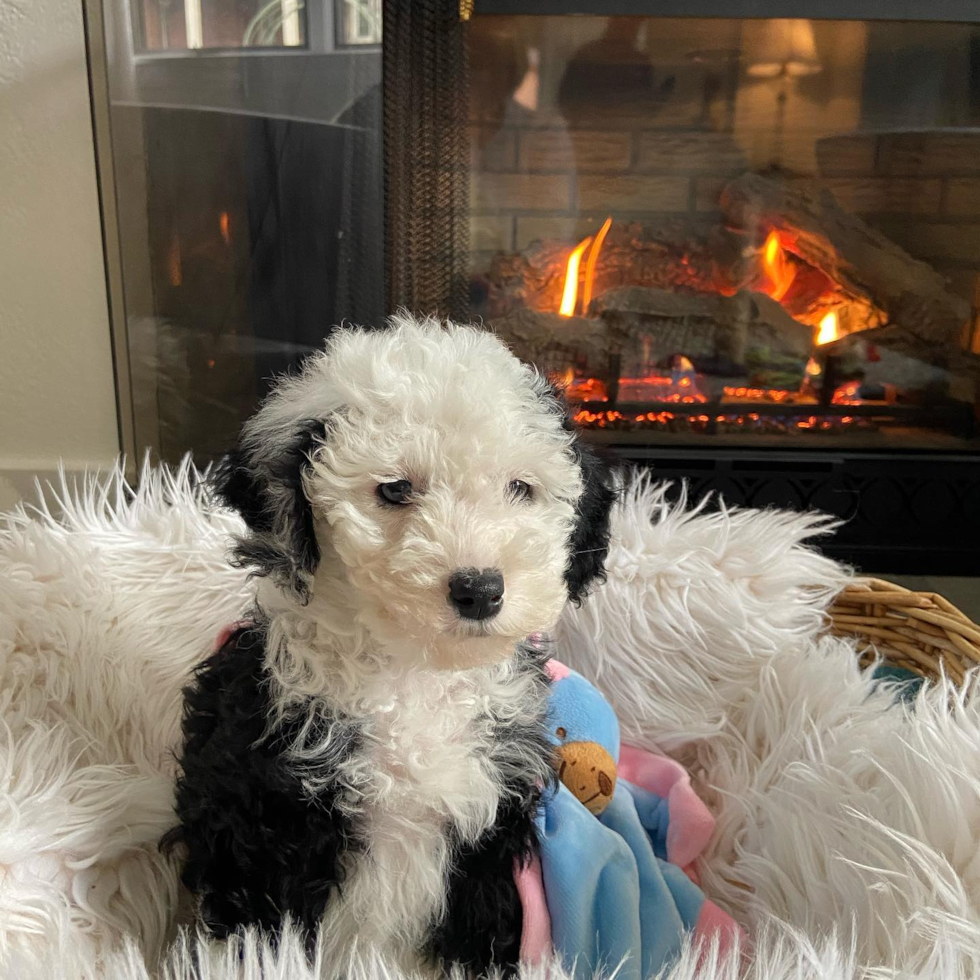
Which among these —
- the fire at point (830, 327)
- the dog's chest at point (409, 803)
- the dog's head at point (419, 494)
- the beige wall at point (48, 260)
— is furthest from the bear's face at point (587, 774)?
the beige wall at point (48, 260)

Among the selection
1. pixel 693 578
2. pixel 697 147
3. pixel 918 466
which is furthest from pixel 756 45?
pixel 693 578

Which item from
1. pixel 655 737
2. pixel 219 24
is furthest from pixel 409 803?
pixel 219 24

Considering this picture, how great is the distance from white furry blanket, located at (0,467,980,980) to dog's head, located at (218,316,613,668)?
0.90 ft

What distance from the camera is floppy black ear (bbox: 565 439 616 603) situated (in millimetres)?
878

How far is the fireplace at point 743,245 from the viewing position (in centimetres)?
200

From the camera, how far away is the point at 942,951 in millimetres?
711

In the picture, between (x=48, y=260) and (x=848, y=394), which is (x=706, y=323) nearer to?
(x=848, y=394)

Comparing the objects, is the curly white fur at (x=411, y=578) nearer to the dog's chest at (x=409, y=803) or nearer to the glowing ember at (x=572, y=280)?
the dog's chest at (x=409, y=803)

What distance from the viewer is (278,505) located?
0.78 m

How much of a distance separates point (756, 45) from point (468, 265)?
2.41 feet

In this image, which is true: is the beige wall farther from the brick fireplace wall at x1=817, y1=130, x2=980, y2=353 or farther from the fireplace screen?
the brick fireplace wall at x1=817, y1=130, x2=980, y2=353

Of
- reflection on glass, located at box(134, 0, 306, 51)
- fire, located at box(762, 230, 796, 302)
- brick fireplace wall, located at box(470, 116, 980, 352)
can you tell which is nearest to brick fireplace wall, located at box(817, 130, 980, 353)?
brick fireplace wall, located at box(470, 116, 980, 352)

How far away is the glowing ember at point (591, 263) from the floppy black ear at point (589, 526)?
4.21ft

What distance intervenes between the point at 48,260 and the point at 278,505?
1536 mm
